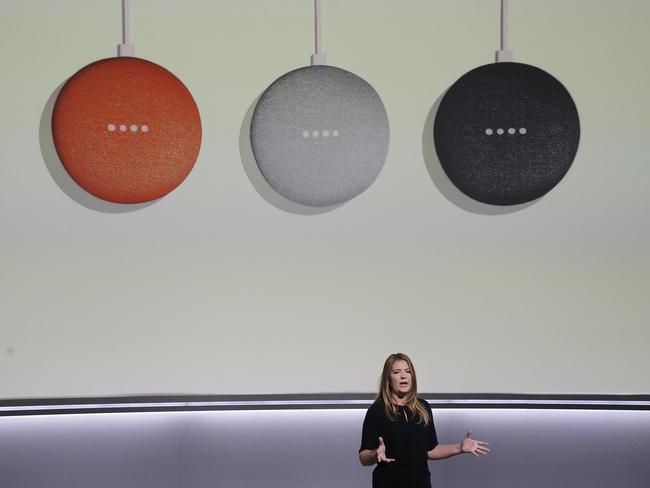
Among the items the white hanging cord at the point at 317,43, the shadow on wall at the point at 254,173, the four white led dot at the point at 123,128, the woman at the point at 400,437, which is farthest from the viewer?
the shadow on wall at the point at 254,173

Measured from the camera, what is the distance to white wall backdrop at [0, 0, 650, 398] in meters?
4.05

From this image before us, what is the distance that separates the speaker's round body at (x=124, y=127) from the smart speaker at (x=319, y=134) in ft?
1.16

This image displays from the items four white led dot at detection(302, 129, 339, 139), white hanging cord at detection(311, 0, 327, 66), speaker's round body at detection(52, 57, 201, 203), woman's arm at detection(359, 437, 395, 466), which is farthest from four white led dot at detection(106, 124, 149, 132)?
woman's arm at detection(359, 437, 395, 466)

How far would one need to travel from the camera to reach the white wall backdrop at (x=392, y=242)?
4055 mm

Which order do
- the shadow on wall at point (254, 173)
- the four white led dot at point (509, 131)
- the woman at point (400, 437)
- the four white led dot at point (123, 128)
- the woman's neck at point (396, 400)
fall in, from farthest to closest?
the shadow on wall at point (254, 173) → the four white led dot at point (509, 131) → the four white led dot at point (123, 128) → the woman's neck at point (396, 400) → the woman at point (400, 437)

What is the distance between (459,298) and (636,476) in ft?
3.97

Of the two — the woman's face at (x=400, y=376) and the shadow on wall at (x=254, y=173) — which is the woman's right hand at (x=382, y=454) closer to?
the woman's face at (x=400, y=376)

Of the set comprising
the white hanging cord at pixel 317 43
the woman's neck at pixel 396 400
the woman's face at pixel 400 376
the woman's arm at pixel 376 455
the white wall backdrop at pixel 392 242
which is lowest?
the woman's arm at pixel 376 455

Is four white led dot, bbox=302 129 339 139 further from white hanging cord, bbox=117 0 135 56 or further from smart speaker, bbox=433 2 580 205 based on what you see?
white hanging cord, bbox=117 0 135 56

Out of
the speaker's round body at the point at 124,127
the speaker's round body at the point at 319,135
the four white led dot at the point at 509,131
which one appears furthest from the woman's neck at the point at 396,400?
the speaker's round body at the point at 124,127

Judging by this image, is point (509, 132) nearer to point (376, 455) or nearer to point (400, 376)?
point (400, 376)

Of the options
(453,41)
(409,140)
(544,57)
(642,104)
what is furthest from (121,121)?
(642,104)

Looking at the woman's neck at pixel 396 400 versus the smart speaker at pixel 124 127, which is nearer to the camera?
the woman's neck at pixel 396 400

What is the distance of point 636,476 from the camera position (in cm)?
413
